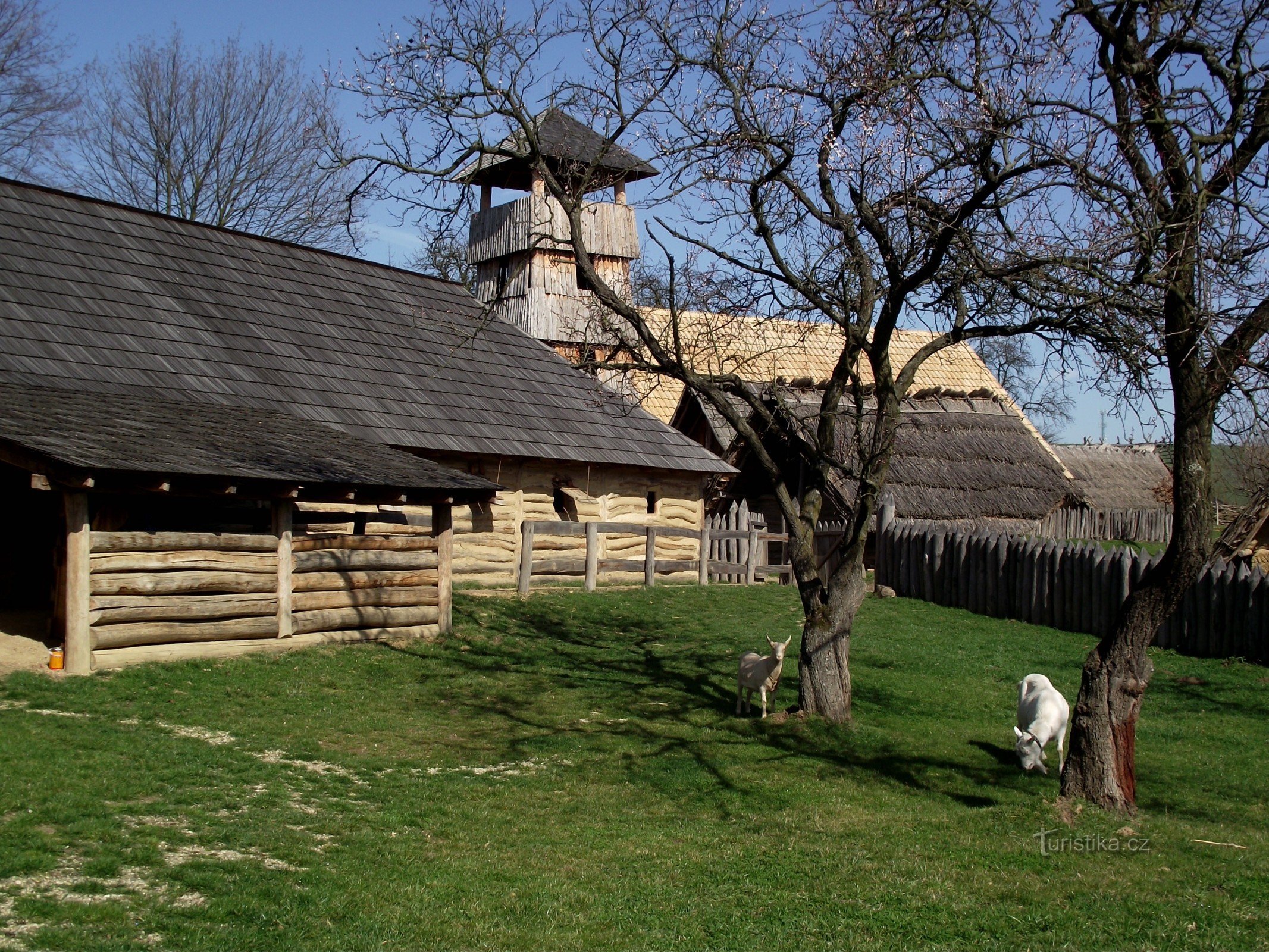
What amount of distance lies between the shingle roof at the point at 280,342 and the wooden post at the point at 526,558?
1432 millimetres

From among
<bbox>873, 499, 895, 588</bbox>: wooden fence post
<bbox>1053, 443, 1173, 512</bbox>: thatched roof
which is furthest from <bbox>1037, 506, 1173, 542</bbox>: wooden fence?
<bbox>873, 499, 895, 588</bbox>: wooden fence post

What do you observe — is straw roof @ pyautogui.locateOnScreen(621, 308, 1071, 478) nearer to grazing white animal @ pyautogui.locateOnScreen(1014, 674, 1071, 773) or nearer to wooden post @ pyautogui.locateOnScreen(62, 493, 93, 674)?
grazing white animal @ pyautogui.locateOnScreen(1014, 674, 1071, 773)

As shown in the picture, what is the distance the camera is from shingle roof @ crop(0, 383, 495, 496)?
11.6 metres

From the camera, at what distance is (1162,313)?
8.78 meters

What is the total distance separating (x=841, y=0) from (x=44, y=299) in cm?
1244

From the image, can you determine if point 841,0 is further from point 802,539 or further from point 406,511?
point 406,511

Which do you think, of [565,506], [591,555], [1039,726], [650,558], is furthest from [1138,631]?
[565,506]

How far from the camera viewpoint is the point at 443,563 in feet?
51.2

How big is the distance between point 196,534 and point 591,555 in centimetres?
868

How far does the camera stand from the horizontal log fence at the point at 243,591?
11.7 meters

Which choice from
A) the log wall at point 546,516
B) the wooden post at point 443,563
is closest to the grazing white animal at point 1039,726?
the wooden post at point 443,563

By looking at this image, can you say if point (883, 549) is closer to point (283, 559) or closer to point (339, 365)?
point (339, 365)

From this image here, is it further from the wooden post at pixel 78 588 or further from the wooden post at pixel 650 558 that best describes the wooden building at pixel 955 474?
the wooden post at pixel 78 588

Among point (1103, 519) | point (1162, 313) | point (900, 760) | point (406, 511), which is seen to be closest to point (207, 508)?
point (406, 511)
